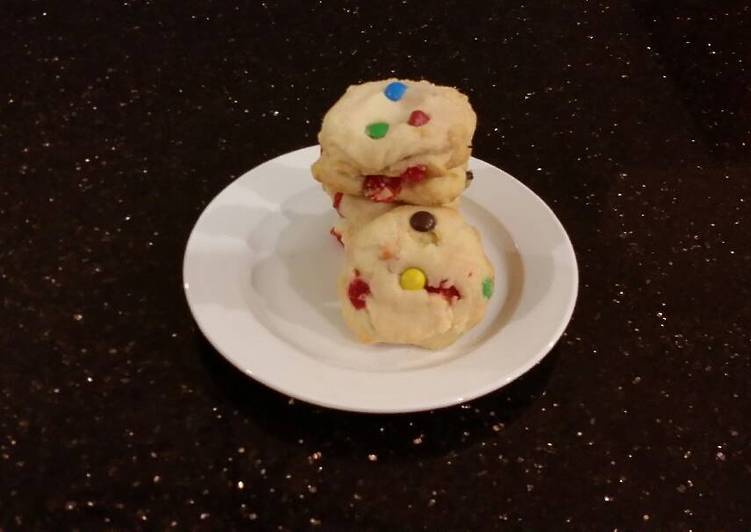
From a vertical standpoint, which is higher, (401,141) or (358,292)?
A: (401,141)

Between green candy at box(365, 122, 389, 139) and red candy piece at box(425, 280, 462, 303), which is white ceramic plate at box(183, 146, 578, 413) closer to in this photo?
red candy piece at box(425, 280, 462, 303)

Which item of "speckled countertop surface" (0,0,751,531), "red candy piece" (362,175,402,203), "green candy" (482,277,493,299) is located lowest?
"speckled countertop surface" (0,0,751,531)

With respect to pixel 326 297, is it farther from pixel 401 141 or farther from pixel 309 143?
pixel 309 143

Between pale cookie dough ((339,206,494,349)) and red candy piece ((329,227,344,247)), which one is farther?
red candy piece ((329,227,344,247))

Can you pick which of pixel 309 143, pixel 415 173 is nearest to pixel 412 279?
pixel 415 173

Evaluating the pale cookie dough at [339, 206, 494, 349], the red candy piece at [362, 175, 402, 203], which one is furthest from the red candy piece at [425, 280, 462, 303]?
the red candy piece at [362, 175, 402, 203]

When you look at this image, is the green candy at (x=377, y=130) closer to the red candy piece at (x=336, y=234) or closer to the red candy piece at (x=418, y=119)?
the red candy piece at (x=418, y=119)

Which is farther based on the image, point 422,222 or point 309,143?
point 309,143
